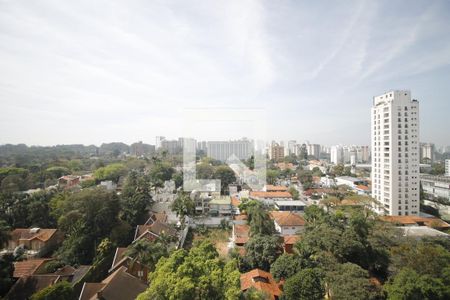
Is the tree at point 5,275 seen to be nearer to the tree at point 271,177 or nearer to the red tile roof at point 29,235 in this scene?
the red tile roof at point 29,235

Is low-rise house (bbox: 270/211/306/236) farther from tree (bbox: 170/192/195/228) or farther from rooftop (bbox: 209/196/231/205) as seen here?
tree (bbox: 170/192/195/228)

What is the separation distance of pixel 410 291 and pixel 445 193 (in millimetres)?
21798

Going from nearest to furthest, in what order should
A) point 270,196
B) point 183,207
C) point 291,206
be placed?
point 183,207 → point 291,206 → point 270,196

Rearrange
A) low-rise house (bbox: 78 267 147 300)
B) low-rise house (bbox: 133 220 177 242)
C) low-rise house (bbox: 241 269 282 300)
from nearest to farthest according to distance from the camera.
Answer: low-rise house (bbox: 78 267 147 300) < low-rise house (bbox: 241 269 282 300) < low-rise house (bbox: 133 220 177 242)

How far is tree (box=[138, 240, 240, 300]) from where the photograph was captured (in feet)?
16.8

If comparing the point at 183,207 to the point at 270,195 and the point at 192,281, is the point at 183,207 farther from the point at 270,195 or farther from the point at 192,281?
the point at 270,195

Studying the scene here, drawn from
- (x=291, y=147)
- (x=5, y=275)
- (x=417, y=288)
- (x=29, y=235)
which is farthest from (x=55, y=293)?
(x=291, y=147)

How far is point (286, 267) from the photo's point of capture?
821cm

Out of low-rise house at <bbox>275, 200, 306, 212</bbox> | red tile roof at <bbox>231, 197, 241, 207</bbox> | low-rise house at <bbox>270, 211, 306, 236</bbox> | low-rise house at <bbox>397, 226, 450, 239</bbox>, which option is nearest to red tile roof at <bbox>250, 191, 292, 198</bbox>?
low-rise house at <bbox>275, 200, 306, 212</bbox>

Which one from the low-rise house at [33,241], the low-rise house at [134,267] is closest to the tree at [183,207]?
the low-rise house at [134,267]

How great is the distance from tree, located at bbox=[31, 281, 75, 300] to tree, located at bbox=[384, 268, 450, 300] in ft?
30.3

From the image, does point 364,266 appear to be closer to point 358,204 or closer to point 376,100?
point 358,204

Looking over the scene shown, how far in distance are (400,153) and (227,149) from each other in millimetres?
18553

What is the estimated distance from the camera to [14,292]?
7434 mm
